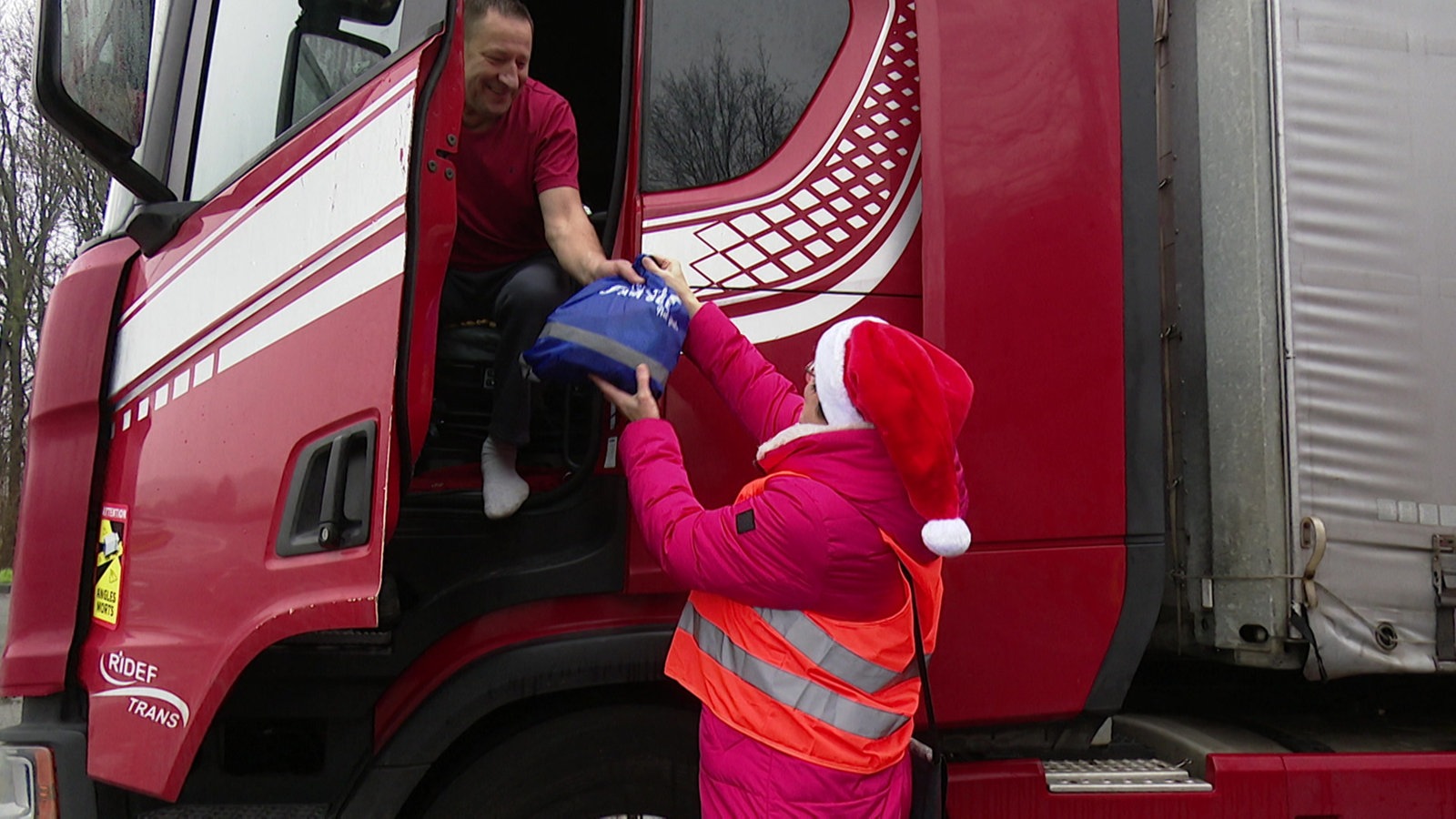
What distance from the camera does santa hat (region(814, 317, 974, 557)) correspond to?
1.65 metres

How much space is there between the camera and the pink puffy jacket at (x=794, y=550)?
1.71 meters

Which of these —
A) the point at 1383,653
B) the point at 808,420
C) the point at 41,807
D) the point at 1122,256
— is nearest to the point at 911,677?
the point at 808,420

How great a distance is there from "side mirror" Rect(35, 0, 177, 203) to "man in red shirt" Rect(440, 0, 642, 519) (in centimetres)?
64

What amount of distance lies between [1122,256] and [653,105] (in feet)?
3.58

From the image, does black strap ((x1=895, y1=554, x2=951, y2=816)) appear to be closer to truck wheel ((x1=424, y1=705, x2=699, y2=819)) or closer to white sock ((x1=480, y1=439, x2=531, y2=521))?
truck wheel ((x1=424, y1=705, x2=699, y2=819))

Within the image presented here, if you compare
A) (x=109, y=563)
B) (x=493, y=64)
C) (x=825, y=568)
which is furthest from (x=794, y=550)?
(x=109, y=563)

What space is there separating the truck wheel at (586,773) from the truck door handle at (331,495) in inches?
25.6

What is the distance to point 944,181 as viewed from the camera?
6.93ft

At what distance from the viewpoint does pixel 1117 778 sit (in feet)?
7.31

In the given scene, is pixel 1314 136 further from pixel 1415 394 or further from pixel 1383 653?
pixel 1383 653

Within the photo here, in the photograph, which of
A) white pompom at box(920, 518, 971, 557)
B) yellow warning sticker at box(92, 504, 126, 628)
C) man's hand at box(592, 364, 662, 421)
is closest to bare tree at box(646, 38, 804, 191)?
man's hand at box(592, 364, 662, 421)

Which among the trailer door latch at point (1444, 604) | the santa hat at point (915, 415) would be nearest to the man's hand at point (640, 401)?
the santa hat at point (915, 415)

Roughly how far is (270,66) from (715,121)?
40.3 inches

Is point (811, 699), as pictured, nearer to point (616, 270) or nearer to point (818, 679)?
point (818, 679)
